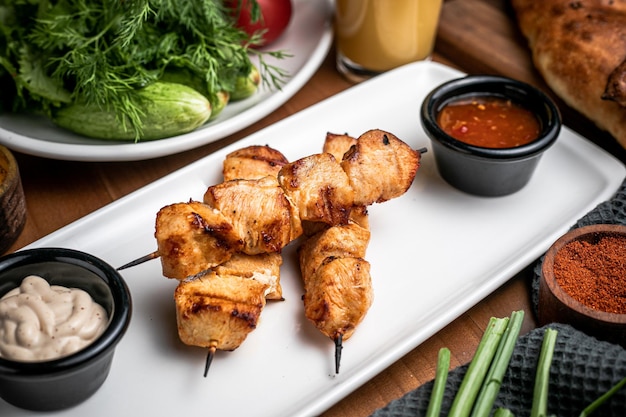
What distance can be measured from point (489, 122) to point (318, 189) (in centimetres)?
Result: 107

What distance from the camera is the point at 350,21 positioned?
13.5ft

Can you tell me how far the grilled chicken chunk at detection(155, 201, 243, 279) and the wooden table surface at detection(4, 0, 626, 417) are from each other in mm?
706

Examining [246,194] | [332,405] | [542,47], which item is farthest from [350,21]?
[332,405]

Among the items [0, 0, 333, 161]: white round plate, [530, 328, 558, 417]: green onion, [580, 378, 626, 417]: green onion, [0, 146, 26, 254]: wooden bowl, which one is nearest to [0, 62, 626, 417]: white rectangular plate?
[0, 0, 333, 161]: white round plate

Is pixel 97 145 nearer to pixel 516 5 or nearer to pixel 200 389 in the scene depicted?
pixel 200 389

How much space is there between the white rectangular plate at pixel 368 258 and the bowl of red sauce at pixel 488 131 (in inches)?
4.3

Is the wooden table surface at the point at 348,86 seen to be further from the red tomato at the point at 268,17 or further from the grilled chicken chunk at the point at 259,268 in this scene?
the grilled chicken chunk at the point at 259,268

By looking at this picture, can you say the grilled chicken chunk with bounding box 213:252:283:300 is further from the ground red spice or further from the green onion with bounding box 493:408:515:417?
the ground red spice

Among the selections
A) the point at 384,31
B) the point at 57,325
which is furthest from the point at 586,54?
the point at 57,325

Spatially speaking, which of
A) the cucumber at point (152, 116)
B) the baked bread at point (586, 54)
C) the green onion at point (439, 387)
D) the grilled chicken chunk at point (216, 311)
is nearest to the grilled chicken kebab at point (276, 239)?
the grilled chicken chunk at point (216, 311)

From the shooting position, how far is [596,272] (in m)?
2.69

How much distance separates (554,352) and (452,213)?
3.08 feet

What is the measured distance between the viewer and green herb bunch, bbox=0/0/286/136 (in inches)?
133

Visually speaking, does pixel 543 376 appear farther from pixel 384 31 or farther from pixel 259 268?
pixel 384 31
